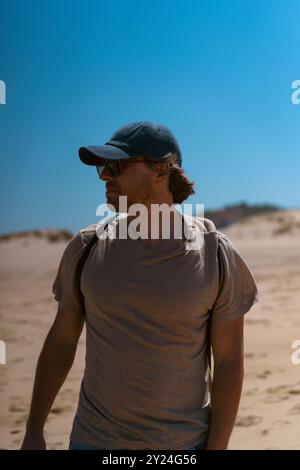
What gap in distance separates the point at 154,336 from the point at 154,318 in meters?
0.05

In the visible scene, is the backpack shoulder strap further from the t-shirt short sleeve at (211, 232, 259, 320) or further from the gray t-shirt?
the t-shirt short sleeve at (211, 232, 259, 320)

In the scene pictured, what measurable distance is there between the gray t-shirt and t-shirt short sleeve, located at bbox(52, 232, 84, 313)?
7cm

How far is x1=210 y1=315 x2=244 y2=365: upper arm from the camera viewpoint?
6.54ft

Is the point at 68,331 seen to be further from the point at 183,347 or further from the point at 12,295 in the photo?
the point at 12,295

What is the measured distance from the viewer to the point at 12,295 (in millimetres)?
14961

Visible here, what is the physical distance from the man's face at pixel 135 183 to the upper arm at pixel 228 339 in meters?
0.45

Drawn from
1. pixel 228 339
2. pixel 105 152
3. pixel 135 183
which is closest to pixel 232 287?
pixel 228 339

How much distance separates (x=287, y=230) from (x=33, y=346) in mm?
27029

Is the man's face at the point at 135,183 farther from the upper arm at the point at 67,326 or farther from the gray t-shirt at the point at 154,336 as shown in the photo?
the upper arm at the point at 67,326

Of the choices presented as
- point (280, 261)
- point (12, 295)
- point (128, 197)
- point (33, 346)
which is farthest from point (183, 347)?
point (280, 261)

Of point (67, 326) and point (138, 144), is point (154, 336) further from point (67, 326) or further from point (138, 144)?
point (138, 144)

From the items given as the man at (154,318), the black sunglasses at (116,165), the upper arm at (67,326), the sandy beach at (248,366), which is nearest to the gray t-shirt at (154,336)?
the man at (154,318)

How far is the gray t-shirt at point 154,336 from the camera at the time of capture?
194 centimetres
